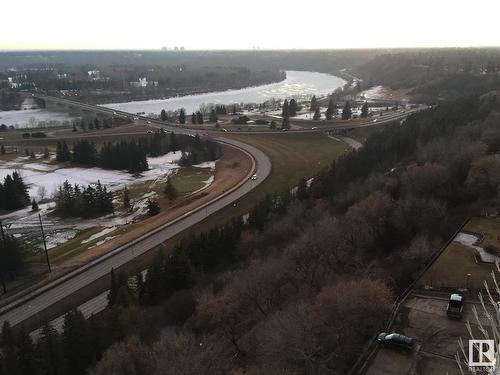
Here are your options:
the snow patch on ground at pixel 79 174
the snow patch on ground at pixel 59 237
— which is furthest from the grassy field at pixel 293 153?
the snow patch on ground at pixel 59 237

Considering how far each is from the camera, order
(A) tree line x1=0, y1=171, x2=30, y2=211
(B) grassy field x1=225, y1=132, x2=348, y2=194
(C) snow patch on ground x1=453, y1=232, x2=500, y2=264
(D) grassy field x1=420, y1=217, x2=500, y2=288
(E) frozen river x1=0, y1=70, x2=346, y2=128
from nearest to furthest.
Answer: (D) grassy field x1=420, y1=217, x2=500, y2=288 < (C) snow patch on ground x1=453, y1=232, x2=500, y2=264 < (A) tree line x1=0, y1=171, x2=30, y2=211 < (B) grassy field x1=225, y1=132, x2=348, y2=194 < (E) frozen river x1=0, y1=70, x2=346, y2=128

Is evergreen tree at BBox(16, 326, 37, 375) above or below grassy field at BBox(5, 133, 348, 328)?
above

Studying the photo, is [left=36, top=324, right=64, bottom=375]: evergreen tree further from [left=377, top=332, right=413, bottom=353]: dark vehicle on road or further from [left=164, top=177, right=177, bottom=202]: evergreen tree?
[left=164, top=177, right=177, bottom=202]: evergreen tree

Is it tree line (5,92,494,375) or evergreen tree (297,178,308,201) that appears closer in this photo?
tree line (5,92,494,375)

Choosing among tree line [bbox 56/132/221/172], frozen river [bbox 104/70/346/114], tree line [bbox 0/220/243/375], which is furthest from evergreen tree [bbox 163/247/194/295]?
frozen river [bbox 104/70/346/114]

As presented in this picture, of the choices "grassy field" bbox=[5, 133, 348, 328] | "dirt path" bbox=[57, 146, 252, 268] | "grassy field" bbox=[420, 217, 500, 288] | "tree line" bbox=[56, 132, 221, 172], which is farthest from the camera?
"tree line" bbox=[56, 132, 221, 172]

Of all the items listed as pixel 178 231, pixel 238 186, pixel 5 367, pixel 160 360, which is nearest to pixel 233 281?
pixel 160 360

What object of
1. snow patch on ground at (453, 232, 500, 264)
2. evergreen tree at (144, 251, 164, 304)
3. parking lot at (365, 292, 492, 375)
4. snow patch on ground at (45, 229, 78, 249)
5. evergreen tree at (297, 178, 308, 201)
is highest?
snow patch on ground at (453, 232, 500, 264)
